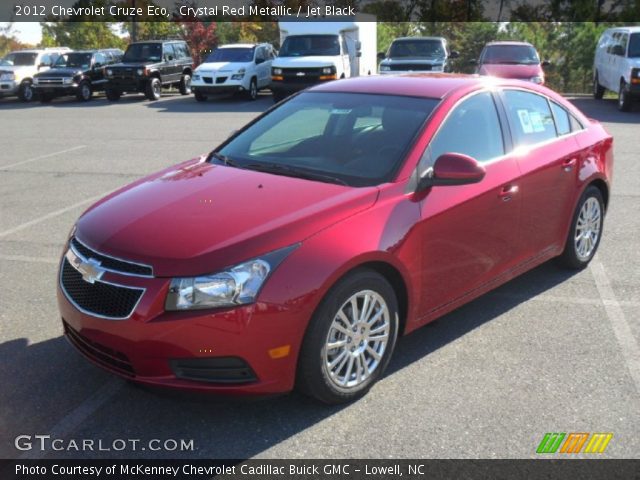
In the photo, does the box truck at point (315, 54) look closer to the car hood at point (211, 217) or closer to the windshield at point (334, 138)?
the windshield at point (334, 138)

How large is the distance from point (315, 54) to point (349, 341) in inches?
729

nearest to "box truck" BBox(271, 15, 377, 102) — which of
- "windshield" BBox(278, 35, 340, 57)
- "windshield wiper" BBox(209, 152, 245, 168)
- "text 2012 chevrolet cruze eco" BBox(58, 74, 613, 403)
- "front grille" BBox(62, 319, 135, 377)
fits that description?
"windshield" BBox(278, 35, 340, 57)

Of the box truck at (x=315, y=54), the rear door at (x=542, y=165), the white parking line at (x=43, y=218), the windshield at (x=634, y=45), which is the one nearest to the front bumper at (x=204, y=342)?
the rear door at (x=542, y=165)

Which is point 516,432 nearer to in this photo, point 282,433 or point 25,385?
point 282,433

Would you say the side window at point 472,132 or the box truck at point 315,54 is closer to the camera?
the side window at point 472,132

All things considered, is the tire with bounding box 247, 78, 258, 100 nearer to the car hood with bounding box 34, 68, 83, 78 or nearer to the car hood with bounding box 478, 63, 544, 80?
the car hood with bounding box 34, 68, 83, 78

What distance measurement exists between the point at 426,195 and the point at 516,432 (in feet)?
4.59

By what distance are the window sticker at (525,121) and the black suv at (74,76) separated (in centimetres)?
2062

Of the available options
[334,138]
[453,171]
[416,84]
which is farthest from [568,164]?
[334,138]

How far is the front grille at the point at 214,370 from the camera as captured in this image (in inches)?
135

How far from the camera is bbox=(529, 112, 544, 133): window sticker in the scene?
5.32 metres

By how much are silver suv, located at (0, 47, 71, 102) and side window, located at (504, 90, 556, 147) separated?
22.4 metres

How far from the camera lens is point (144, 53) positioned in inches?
953

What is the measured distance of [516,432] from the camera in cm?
362
